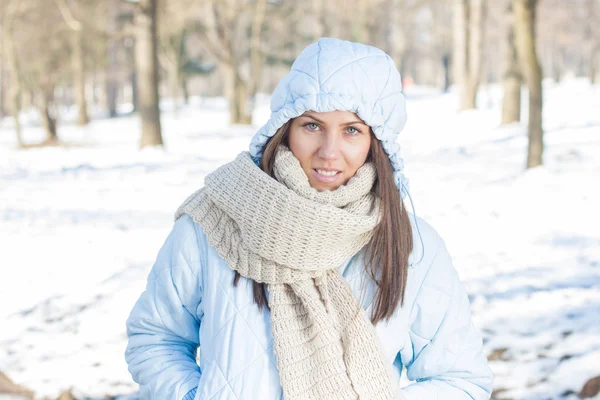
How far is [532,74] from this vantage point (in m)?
9.35

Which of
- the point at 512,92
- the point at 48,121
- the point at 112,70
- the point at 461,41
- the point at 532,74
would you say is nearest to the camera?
the point at 532,74

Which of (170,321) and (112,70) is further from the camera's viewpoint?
(112,70)

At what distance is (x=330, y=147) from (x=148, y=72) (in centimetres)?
1273

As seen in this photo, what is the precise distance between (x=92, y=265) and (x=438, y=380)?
14.9 ft

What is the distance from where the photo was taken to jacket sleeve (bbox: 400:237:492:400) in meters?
2.01

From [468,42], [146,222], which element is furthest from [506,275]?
[468,42]

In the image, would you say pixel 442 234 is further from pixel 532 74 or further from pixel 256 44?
pixel 256 44

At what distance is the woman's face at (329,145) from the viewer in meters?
1.98

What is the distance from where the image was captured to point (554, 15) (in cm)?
4325

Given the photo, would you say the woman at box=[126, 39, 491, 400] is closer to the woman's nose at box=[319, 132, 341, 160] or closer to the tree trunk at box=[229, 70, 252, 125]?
the woman's nose at box=[319, 132, 341, 160]

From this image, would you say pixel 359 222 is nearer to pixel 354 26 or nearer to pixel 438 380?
pixel 438 380

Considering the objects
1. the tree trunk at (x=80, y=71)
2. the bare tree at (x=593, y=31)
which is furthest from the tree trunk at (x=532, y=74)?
the bare tree at (x=593, y=31)

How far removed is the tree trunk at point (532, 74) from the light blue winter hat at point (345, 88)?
25.6 feet

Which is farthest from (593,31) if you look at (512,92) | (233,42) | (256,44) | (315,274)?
(315,274)
